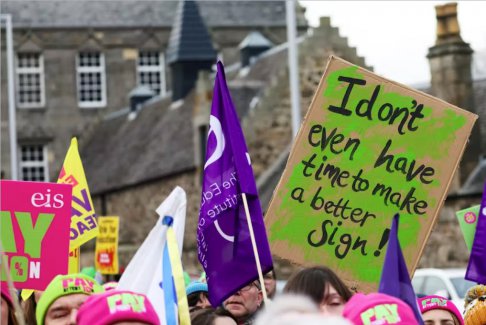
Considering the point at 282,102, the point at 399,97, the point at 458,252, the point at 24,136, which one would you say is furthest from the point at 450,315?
the point at 24,136

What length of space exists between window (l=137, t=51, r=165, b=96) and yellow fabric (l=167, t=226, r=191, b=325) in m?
61.2

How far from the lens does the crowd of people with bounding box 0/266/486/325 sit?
17.2ft

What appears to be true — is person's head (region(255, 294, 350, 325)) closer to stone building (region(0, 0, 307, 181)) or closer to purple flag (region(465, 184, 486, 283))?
purple flag (region(465, 184, 486, 283))

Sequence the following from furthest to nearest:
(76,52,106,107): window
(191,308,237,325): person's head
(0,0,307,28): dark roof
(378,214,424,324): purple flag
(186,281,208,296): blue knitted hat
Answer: (76,52,106,107): window → (0,0,307,28): dark roof → (186,281,208,296): blue knitted hat → (191,308,237,325): person's head → (378,214,424,324): purple flag

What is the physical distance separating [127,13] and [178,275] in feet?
203

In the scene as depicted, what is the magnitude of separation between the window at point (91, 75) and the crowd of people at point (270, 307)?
59242 mm

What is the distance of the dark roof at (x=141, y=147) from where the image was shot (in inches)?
1924

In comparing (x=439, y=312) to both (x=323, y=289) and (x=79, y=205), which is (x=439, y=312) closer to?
(x=323, y=289)

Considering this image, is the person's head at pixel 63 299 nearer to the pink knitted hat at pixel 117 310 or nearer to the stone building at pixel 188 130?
the pink knitted hat at pixel 117 310

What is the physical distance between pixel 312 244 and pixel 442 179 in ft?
2.73

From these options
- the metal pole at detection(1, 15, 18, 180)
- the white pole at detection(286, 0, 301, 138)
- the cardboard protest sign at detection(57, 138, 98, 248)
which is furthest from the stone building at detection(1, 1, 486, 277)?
the cardboard protest sign at detection(57, 138, 98, 248)

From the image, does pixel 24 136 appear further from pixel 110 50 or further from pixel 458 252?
pixel 458 252

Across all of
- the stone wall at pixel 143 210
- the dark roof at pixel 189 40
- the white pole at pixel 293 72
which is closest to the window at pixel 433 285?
the white pole at pixel 293 72

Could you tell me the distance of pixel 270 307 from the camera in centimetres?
528
